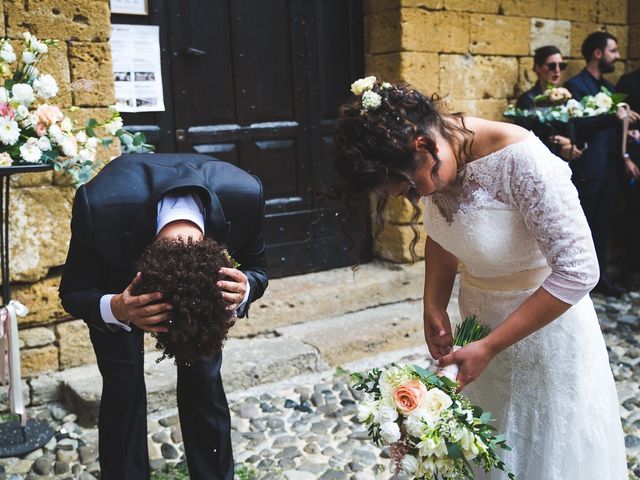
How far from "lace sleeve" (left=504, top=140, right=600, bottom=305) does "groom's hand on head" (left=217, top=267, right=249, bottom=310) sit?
32.4 inches

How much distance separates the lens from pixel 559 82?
6.38m

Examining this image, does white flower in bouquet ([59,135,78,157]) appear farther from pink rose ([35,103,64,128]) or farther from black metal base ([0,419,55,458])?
black metal base ([0,419,55,458])

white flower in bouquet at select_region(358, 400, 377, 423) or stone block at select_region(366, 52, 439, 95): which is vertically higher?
stone block at select_region(366, 52, 439, 95)

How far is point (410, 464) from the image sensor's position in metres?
1.83

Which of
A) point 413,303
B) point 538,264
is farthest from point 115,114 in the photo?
point 413,303

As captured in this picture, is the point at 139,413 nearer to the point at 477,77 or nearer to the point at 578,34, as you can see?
the point at 477,77

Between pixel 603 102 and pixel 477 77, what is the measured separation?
0.99 m

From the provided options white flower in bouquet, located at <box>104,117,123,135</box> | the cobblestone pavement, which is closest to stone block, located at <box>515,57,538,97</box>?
the cobblestone pavement

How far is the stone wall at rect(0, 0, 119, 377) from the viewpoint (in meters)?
3.95

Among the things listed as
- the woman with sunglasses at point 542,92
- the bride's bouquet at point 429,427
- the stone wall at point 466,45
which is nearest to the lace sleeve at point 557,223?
the bride's bouquet at point 429,427

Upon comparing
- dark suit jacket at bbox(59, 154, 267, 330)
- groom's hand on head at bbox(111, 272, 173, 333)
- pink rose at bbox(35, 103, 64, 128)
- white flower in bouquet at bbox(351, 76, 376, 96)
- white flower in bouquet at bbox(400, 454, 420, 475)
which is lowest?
white flower in bouquet at bbox(400, 454, 420, 475)

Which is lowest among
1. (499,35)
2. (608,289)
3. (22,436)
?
(608,289)

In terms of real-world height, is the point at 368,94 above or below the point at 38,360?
above

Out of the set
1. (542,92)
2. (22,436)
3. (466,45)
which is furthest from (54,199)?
(542,92)
